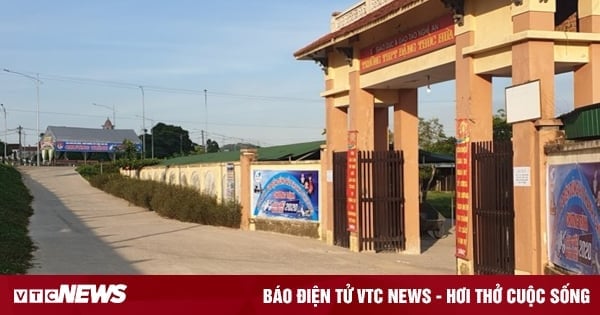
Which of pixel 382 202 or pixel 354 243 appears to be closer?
pixel 382 202

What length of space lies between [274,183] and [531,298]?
16259 mm

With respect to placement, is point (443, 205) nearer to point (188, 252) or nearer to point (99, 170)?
point (188, 252)

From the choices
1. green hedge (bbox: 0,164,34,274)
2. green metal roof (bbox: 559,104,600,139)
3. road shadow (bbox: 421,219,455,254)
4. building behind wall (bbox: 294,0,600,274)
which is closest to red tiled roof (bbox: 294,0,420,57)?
building behind wall (bbox: 294,0,600,274)

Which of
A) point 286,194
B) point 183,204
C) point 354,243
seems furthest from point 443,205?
point 354,243

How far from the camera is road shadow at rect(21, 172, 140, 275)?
12602 millimetres

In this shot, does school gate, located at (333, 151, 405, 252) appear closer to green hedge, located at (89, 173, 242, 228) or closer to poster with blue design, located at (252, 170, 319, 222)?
poster with blue design, located at (252, 170, 319, 222)

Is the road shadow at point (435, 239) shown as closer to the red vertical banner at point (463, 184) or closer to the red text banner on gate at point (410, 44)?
the red text banner on gate at point (410, 44)

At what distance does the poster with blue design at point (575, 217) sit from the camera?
8.12 m

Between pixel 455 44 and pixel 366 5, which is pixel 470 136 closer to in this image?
pixel 455 44

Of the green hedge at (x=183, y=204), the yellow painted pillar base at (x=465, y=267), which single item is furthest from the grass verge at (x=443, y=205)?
the yellow painted pillar base at (x=465, y=267)

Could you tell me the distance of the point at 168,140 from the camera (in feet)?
346

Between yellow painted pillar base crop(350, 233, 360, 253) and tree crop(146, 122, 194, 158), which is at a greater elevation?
tree crop(146, 122, 194, 158)

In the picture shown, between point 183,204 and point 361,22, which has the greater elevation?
point 361,22

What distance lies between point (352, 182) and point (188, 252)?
4.37 meters
